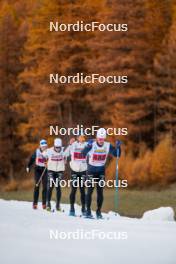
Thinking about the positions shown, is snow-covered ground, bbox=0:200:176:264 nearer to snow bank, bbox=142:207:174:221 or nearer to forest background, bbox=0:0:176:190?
snow bank, bbox=142:207:174:221

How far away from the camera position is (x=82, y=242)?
996 cm

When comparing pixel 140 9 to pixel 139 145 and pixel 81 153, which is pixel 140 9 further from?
pixel 81 153

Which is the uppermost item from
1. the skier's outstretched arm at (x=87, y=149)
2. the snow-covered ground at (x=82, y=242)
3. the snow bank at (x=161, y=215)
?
the skier's outstretched arm at (x=87, y=149)

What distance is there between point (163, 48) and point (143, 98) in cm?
254

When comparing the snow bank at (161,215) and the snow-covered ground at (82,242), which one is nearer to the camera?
the snow-covered ground at (82,242)

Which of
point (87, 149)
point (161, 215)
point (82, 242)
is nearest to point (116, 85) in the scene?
point (161, 215)

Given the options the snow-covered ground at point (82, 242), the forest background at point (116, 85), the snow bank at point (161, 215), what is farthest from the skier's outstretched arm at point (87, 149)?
the forest background at point (116, 85)

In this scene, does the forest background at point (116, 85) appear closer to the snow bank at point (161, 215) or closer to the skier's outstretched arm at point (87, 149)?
the snow bank at point (161, 215)

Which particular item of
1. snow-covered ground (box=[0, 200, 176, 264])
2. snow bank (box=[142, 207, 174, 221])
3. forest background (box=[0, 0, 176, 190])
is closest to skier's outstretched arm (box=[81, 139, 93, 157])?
snow-covered ground (box=[0, 200, 176, 264])

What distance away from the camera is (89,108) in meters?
39.8

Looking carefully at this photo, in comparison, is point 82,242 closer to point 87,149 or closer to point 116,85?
point 87,149

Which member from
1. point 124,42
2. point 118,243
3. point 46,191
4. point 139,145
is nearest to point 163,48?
point 124,42

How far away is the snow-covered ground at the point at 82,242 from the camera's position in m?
9.12

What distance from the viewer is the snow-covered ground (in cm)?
912
